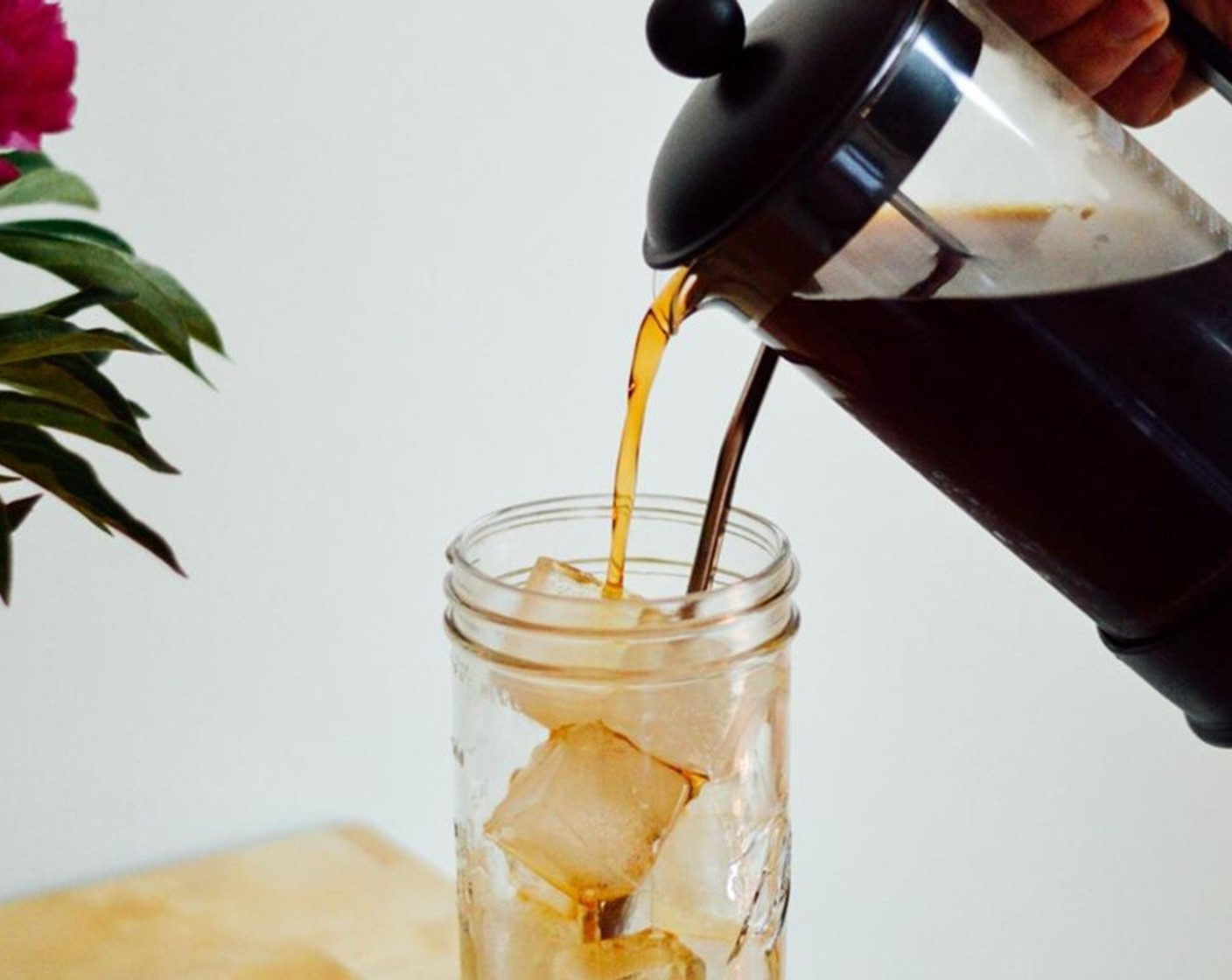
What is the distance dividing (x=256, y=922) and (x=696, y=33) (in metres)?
0.67

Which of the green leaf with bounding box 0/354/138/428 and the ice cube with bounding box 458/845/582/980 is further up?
the green leaf with bounding box 0/354/138/428

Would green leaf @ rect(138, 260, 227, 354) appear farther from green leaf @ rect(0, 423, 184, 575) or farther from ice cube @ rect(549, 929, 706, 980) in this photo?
ice cube @ rect(549, 929, 706, 980)

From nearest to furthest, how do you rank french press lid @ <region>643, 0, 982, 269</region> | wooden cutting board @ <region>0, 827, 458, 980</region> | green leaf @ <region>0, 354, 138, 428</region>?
french press lid @ <region>643, 0, 982, 269</region>, green leaf @ <region>0, 354, 138, 428</region>, wooden cutting board @ <region>0, 827, 458, 980</region>

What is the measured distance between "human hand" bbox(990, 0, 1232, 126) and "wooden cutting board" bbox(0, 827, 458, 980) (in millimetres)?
624

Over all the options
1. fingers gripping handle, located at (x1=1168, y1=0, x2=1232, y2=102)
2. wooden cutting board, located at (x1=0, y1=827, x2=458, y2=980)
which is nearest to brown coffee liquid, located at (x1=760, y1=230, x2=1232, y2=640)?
fingers gripping handle, located at (x1=1168, y1=0, x2=1232, y2=102)

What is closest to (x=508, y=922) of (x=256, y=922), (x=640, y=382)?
(x=640, y=382)

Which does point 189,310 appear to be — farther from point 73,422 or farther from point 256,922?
point 256,922

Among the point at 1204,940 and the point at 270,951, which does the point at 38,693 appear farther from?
the point at 1204,940

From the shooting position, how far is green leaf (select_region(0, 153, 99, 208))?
822 mm

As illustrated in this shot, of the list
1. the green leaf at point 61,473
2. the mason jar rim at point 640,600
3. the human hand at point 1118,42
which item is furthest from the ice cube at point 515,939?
the human hand at point 1118,42

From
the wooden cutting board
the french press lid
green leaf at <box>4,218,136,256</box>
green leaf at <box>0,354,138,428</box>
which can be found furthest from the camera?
the wooden cutting board

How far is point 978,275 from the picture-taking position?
0.63m

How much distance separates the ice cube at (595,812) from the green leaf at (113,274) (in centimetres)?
29

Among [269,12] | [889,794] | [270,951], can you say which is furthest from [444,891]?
[269,12]
